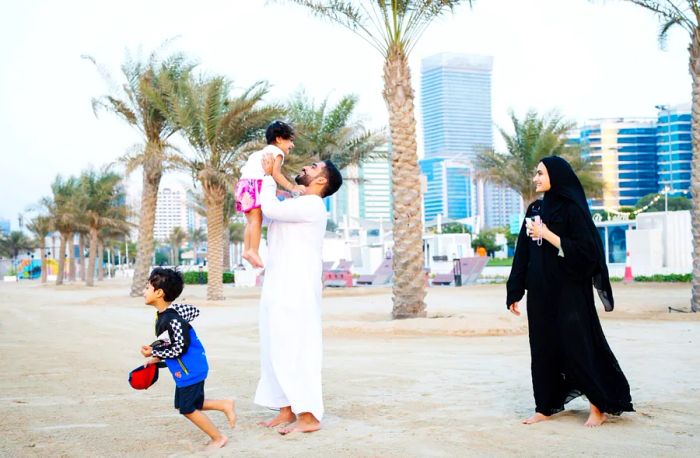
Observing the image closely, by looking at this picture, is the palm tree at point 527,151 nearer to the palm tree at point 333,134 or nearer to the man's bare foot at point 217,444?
the palm tree at point 333,134

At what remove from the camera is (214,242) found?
24.8 m

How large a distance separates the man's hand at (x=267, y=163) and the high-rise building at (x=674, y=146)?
437 ft

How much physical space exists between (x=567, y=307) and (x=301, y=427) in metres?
1.84

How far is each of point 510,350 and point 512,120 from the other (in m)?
24.2

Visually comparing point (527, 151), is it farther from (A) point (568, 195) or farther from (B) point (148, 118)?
(A) point (568, 195)

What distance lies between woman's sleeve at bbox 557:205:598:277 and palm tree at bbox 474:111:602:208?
2682 centimetres

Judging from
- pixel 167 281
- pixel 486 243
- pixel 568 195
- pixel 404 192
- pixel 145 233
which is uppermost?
pixel 486 243

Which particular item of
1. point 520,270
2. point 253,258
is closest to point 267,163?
point 253,258

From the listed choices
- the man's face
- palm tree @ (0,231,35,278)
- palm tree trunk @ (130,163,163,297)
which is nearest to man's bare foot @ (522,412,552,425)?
the man's face

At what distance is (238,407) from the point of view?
5.96 m

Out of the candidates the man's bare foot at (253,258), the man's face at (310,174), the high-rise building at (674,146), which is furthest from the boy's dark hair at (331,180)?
the high-rise building at (674,146)

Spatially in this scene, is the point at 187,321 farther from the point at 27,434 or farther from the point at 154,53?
the point at 154,53

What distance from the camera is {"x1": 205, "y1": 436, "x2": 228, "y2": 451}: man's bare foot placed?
4.55 m

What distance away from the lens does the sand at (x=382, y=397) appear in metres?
4.59
